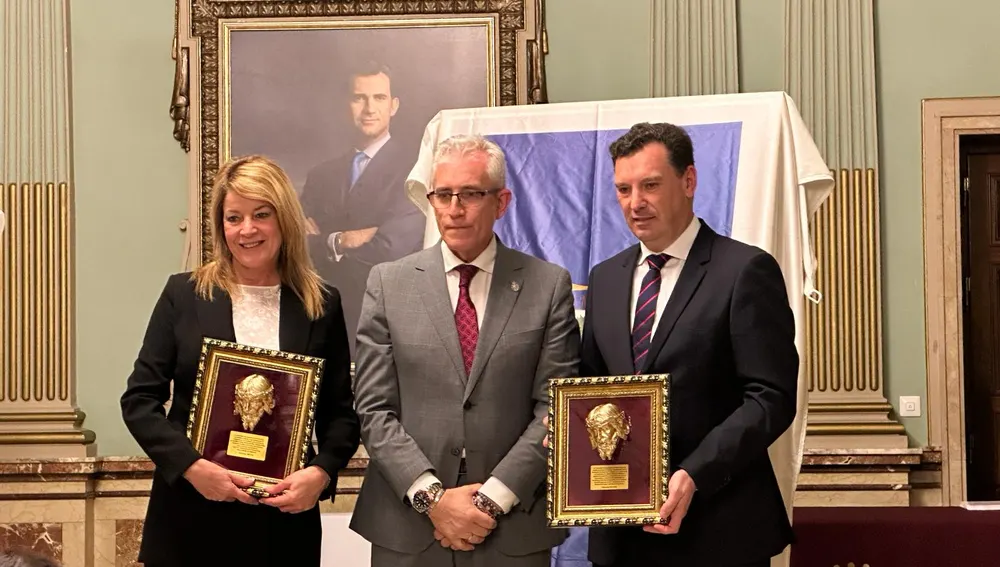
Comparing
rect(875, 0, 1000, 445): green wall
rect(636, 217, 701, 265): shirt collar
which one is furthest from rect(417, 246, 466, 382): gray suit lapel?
rect(875, 0, 1000, 445): green wall

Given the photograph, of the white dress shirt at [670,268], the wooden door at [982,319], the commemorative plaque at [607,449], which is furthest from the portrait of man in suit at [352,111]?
the commemorative plaque at [607,449]

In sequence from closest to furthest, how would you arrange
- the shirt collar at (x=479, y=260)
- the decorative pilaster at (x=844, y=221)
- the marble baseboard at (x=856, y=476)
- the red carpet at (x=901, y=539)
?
1. the shirt collar at (x=479, y=260)
2. the red carpet at (x=901, y=539)
3. the marble baseboard at (x=856, y=476)
4. the decorative pilaster at (x=844, y=221)

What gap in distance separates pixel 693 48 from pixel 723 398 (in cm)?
414

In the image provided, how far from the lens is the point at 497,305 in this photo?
10.4 ft

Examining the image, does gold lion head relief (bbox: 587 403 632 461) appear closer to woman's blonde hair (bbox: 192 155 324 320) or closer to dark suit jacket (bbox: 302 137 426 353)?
woman's blonde hair (bbox: 192 155 324 320)

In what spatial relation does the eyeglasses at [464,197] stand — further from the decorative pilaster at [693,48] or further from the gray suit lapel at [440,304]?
the decorative pilaster at [693,48]

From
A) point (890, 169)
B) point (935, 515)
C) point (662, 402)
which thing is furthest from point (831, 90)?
point (662, 402)

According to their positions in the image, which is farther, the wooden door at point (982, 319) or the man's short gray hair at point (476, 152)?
the wooden door at point (982, 319)

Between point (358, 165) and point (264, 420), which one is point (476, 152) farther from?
point (358, 165)

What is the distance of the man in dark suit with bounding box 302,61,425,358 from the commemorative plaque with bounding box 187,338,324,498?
Result: 3585 millimetres

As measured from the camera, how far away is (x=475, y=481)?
3.09 m

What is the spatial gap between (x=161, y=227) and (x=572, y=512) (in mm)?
4734

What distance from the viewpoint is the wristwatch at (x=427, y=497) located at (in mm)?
3027

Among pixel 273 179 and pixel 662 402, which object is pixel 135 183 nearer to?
pixel 273 179
